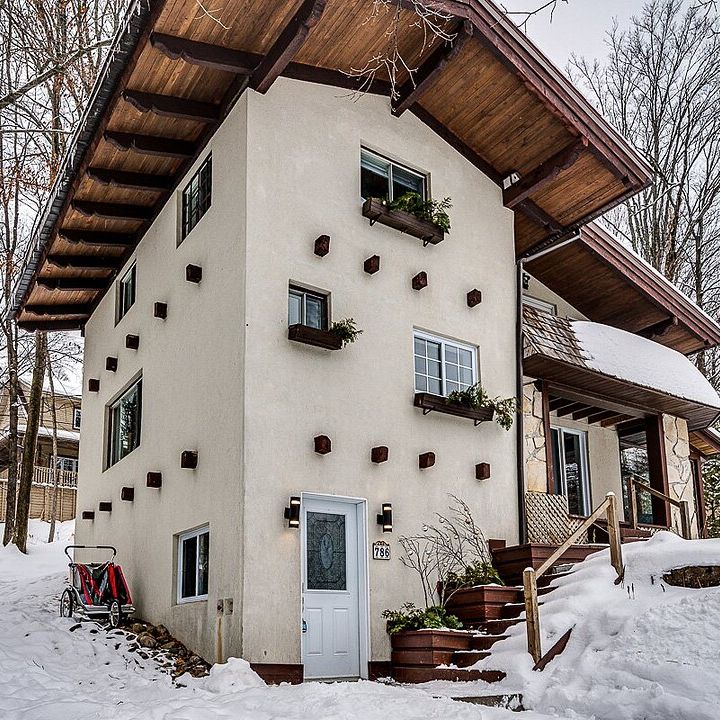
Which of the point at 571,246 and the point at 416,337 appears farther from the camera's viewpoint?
the point at 571,246

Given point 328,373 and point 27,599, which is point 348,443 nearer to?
point 328,373

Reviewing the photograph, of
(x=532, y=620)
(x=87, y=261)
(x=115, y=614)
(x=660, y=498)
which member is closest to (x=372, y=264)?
(x=532, y=620)

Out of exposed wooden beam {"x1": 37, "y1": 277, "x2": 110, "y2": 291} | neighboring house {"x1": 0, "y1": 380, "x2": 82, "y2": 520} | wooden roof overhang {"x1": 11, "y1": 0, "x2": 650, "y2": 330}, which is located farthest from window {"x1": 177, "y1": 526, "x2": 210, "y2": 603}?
neighboring house {"x1": 0, "y1": 380, "x2": 82, "y2": 520}

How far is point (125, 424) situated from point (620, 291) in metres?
8.34

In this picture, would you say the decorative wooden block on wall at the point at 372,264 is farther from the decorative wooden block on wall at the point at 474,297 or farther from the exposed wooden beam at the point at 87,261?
the exposed wooden beam at the point at 87,261

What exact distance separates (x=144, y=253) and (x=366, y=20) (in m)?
4.95

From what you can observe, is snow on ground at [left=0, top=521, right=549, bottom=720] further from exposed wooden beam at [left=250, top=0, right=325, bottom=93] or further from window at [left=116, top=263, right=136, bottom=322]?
exposed wooden beam at [left=250, top=0, right=325, bottom=93]

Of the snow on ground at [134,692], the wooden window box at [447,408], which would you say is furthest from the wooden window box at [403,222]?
the snow on ground at [134,692]

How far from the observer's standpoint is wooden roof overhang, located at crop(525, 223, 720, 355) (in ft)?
43.6

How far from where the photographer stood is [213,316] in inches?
380

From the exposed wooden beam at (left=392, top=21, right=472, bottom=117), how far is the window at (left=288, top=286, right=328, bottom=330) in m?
2.64

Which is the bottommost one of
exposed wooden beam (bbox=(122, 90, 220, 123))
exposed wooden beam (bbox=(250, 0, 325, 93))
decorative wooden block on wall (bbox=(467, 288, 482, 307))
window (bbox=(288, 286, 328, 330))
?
window (bbox=(288, 286, 328, 330))

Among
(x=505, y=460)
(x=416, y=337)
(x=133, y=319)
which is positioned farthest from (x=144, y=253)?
(x=505, y=460)

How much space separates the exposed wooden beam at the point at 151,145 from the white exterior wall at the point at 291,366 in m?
0.64
